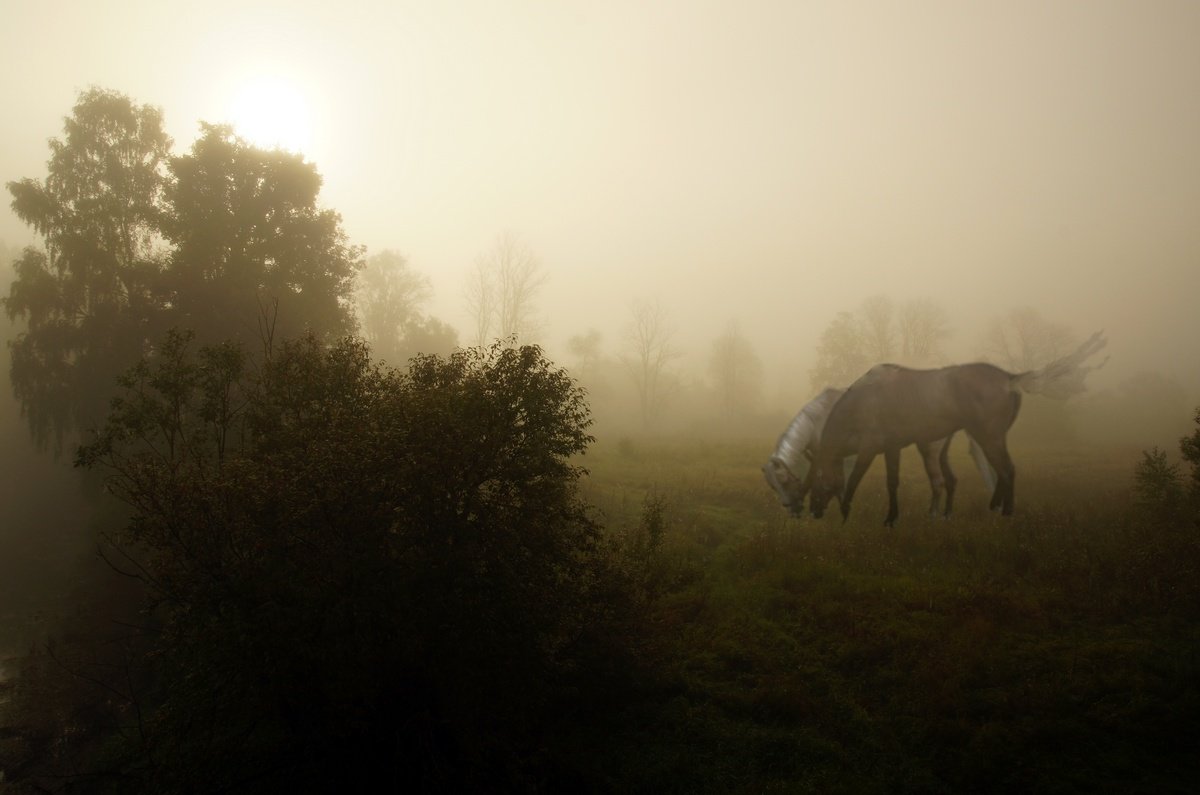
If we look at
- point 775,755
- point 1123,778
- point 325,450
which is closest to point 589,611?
point 775,755

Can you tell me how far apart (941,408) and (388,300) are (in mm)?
41342

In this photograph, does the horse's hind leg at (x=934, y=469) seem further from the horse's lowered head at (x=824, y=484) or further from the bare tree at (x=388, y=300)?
the bare tree at (x=388, y=300)

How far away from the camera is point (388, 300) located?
44.0m

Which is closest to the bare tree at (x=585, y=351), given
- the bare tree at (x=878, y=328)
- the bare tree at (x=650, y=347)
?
the bare tree at (x=650, y=347)

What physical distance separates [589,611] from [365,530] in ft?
12.0

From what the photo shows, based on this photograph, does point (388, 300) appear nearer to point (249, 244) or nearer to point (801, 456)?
point (249, 244)

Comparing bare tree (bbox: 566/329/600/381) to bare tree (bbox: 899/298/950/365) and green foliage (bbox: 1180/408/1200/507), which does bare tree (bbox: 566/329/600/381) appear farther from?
green foliage (bbox: 1180/408/1200/507)

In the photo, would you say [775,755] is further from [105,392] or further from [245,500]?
[105,392]

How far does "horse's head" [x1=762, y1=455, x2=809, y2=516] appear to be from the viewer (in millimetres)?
13906

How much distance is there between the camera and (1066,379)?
39.8 feet

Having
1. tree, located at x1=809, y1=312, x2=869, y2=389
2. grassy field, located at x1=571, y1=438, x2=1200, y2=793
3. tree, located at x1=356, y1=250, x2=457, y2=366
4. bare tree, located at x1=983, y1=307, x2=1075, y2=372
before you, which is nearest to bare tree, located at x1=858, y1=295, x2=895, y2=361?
tree, located at x1=809, y1=312, x2=869, y2=389

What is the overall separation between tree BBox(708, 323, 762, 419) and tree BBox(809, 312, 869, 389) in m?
10.8

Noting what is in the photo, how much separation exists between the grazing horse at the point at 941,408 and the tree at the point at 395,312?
3542cm

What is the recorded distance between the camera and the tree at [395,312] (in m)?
43.1
